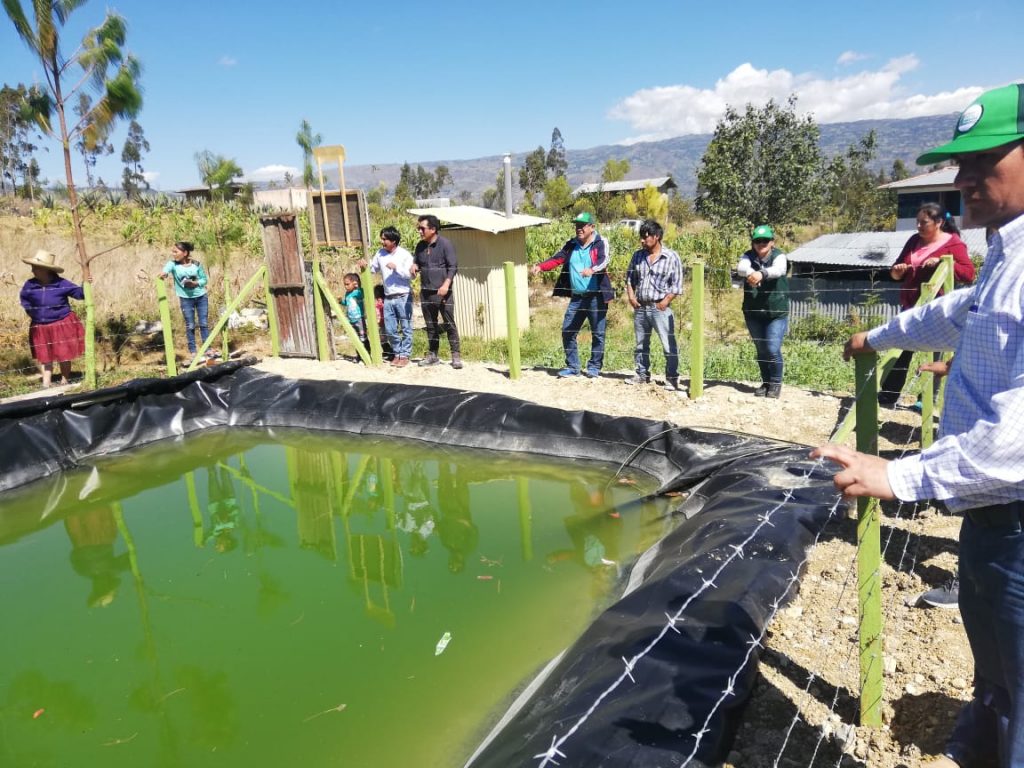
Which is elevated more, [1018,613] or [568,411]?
[1018,613]

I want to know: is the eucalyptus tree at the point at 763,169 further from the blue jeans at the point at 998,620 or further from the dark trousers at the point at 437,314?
the blue jeans at the point at 998,620

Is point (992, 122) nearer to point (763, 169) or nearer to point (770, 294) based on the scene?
point (770, 294)

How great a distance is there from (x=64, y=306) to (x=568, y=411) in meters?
6.07

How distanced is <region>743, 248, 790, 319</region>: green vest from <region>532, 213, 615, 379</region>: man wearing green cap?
54.9 inches

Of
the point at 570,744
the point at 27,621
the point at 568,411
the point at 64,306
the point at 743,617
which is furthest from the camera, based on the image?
the point at 64,306

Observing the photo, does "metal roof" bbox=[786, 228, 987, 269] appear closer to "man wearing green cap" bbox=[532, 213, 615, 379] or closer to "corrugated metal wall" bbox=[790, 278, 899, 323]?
"corrugated metal wall" bbox=[790, 278, 899, 323]

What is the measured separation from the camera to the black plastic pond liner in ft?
7.60

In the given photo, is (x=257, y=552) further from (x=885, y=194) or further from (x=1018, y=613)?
(x=885, y=194)

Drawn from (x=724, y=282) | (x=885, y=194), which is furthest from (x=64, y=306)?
(x=885, y=194)

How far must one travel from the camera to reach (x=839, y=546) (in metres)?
3.76

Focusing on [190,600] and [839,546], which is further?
[190,600]

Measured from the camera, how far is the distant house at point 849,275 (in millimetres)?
12133

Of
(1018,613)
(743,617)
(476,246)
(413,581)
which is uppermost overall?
(476,246)

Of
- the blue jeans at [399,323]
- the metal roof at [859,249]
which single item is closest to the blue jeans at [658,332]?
the blue jeans at [399,323]
